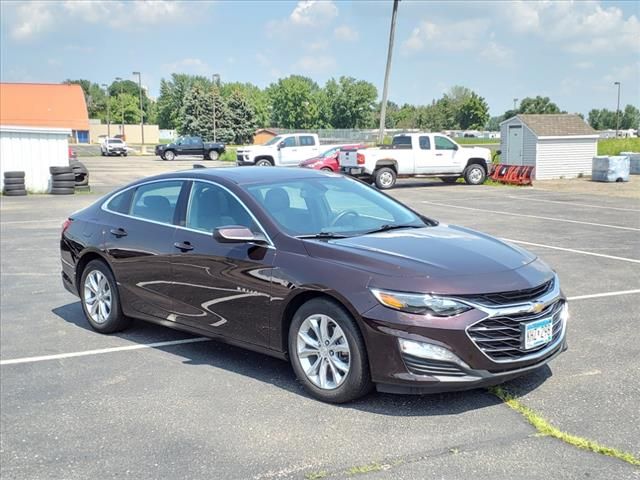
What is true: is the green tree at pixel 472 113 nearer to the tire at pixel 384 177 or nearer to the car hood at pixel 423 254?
the tire at pixel 384 177

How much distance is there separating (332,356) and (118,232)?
2783 millimetres

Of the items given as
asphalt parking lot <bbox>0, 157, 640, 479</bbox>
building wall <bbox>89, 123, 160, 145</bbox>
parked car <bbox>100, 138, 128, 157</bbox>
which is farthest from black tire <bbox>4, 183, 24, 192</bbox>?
building wall <bbox>89, 123, 160, 145</bbox>

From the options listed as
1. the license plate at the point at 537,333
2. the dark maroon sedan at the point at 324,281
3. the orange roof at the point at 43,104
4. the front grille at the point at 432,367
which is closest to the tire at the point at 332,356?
the dark maroon sedan at the point at 324,281

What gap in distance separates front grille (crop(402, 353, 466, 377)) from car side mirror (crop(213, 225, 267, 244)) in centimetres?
147

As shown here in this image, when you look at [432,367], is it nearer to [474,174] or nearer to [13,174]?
[13,174]

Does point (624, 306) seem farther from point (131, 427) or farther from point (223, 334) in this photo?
point (131, 427)

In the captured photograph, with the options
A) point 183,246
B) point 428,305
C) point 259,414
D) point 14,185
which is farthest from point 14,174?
point 428,305

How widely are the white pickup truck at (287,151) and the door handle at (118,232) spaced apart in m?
25.3

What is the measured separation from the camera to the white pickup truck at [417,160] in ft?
82.4

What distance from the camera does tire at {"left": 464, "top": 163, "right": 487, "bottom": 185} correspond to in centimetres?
2670

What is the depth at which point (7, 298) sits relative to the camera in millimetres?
8281

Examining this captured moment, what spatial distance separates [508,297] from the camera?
14.2ft

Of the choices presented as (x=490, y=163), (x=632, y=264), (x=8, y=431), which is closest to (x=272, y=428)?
(x=8, y=431)

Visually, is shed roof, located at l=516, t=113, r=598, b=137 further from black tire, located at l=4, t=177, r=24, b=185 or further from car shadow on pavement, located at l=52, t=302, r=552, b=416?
car shadow on pavement, located at l=52, t=302, r=552, b=416
